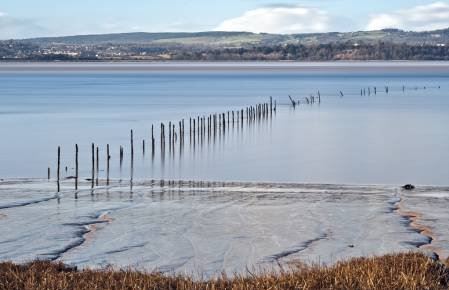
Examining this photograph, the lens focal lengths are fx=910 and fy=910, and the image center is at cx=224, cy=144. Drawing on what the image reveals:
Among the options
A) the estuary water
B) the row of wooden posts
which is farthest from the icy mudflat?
the row of wooden posts

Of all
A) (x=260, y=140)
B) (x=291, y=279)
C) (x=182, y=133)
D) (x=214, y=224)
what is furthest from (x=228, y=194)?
(x=260, y=140)

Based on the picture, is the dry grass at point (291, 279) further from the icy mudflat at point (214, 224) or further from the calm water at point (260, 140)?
the calm water at point (260, 140)

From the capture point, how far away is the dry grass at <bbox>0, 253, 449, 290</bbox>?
11820 millimetres

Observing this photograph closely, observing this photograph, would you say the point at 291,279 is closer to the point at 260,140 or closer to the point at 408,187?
the point at 408,187

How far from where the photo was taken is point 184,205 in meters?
26.2

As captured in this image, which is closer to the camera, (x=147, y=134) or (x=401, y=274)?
(x=401, y=274)

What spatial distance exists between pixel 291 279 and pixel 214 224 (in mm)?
10634

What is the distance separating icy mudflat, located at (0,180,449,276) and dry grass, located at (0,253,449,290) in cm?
453

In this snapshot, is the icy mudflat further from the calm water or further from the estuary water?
the calm water

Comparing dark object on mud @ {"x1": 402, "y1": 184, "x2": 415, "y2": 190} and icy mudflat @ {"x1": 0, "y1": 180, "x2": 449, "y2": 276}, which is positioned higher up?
icy mudflat @ {"x1": 0, "y1": 180, "x2": 449, "y2": 276}

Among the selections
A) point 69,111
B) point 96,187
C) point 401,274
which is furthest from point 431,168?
point 69,111

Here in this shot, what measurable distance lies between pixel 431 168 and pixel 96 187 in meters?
14.7

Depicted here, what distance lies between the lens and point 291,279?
1215cm

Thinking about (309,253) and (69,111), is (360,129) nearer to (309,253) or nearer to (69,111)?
(69,111)
